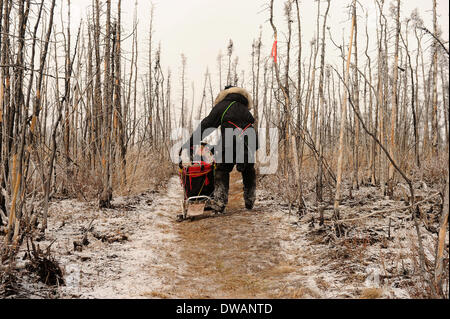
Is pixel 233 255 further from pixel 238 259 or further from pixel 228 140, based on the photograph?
pixel 228 140

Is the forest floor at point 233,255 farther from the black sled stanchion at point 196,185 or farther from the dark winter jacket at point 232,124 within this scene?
the dark winter jacket at point 232,124

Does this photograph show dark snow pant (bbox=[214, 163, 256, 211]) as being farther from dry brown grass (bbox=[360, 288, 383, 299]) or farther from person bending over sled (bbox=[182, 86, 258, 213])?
dry brown grass (bbox=[360, 288, 383, 299])

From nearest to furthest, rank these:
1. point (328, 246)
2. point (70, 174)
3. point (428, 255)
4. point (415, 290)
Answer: point (415, 290) → point (428, 255) → point (328, 246) → point (70, 174)

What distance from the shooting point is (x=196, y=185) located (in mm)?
4289

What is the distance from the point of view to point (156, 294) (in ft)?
6.49

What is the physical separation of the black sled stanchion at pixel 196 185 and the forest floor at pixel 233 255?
7.5 inches

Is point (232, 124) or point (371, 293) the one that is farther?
point (232, 124)

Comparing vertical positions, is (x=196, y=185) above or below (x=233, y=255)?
→ above

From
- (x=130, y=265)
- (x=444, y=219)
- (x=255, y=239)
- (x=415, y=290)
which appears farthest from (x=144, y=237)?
(x=444, y=219)

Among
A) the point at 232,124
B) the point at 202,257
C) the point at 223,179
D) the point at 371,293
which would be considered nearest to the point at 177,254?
the point at 202,257

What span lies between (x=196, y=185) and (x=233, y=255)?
1.56m
